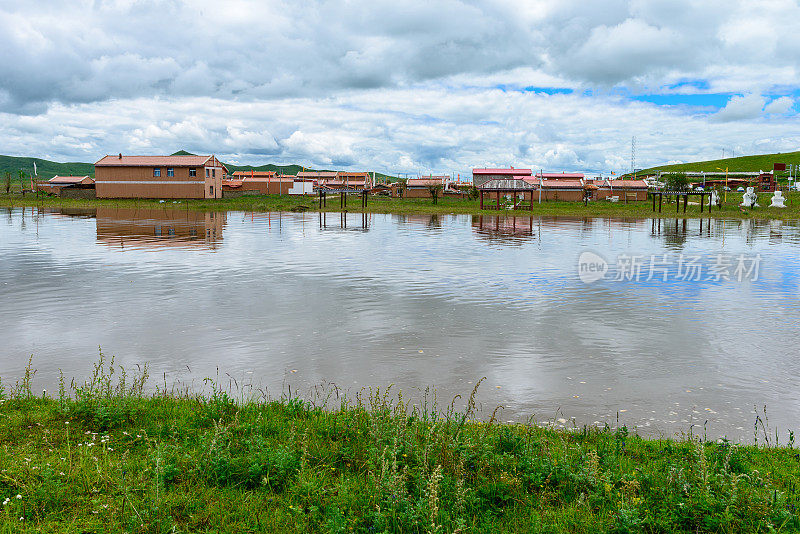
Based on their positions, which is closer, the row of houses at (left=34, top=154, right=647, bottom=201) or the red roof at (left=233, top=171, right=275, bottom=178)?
the row of houses at (left=34, top=154, right=647, bottom=201)

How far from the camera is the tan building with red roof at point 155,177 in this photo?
256 feet

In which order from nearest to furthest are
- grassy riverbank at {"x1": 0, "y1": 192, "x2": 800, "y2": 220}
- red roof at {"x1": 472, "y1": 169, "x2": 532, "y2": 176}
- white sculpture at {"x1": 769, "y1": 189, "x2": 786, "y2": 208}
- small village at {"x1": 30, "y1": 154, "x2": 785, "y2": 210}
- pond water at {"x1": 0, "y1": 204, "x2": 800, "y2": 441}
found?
1. pond water at {"x1": 0, "y1": 204, "x2": 800, "y2": 441}
2. grassy riverbank at {"x1": 0, "y1": 192, "x2": 800, "y2": 220}
3. white sculpture at {"x1": 769, "y1": 189, "x2": 786, "y2": 208}
4. small village at {"x1": 30, "y1": 154, "x2": 785, "y2": 210}
5. red roof at {"x1": 472, "y1": 169, "x2": 532, "y2": 176}

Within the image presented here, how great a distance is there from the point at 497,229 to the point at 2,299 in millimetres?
31661

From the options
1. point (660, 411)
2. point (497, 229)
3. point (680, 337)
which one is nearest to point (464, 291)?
point (680, 337)

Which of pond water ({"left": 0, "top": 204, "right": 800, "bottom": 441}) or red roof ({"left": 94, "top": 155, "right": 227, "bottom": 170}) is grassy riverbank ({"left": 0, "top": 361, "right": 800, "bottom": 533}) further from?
red roof ({"left": 94, "top": 155, "right": 227, "bottom": 170})

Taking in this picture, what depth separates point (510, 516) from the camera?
16.8 ft

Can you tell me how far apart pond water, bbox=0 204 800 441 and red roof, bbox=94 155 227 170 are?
5488 centimetres

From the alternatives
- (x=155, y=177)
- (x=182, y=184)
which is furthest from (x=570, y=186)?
(x=155, y=177)

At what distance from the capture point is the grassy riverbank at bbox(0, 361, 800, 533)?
15.9ft

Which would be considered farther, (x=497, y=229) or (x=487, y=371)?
(x=497, y=229)

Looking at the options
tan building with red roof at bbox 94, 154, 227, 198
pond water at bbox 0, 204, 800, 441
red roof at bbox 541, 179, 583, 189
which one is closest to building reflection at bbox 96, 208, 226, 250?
pond water at bbox 0, 204, 800, 441

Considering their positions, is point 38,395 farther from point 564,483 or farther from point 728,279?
point 728,279

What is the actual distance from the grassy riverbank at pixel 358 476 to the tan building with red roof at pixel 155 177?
247 feet

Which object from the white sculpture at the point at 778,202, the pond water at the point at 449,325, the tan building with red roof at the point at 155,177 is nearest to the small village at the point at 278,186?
the tan building with red roof at the point at 155,177
